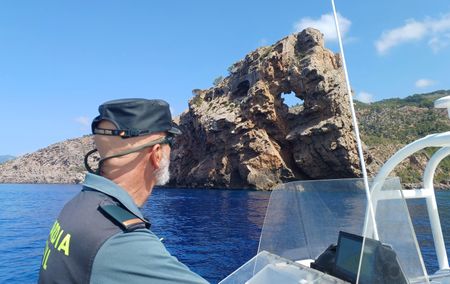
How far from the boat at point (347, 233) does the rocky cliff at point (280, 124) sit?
52321 millimetres

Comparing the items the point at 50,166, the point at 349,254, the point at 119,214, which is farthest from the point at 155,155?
the point at 50,166

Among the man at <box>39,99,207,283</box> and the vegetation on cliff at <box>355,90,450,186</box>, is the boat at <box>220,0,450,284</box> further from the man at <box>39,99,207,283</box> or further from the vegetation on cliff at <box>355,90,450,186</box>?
the vegetation on cliff at <box>355,90,450,186</box>

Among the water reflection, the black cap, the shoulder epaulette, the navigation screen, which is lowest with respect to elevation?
the water reflection

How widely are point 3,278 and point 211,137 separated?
5266 centimetres

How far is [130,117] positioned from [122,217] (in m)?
0.42

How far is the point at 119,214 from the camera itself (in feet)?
4.19

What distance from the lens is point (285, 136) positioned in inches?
2499

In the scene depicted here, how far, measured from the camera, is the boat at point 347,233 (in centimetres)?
314

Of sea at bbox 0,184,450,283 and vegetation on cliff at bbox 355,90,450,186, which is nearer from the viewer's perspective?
sea at bbox 0,184,450,283

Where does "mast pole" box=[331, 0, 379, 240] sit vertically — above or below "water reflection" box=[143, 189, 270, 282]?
above

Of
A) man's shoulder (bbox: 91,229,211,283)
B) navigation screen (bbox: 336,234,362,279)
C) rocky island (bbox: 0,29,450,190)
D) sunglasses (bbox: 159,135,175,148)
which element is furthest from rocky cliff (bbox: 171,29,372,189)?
man's shoulder (bbox: 91,229,211,283)

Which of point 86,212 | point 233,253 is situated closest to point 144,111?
point 86,212

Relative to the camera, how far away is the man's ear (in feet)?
5.10

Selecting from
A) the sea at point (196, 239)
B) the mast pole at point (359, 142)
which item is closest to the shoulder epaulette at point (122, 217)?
the mast pole at point (359, 142)
